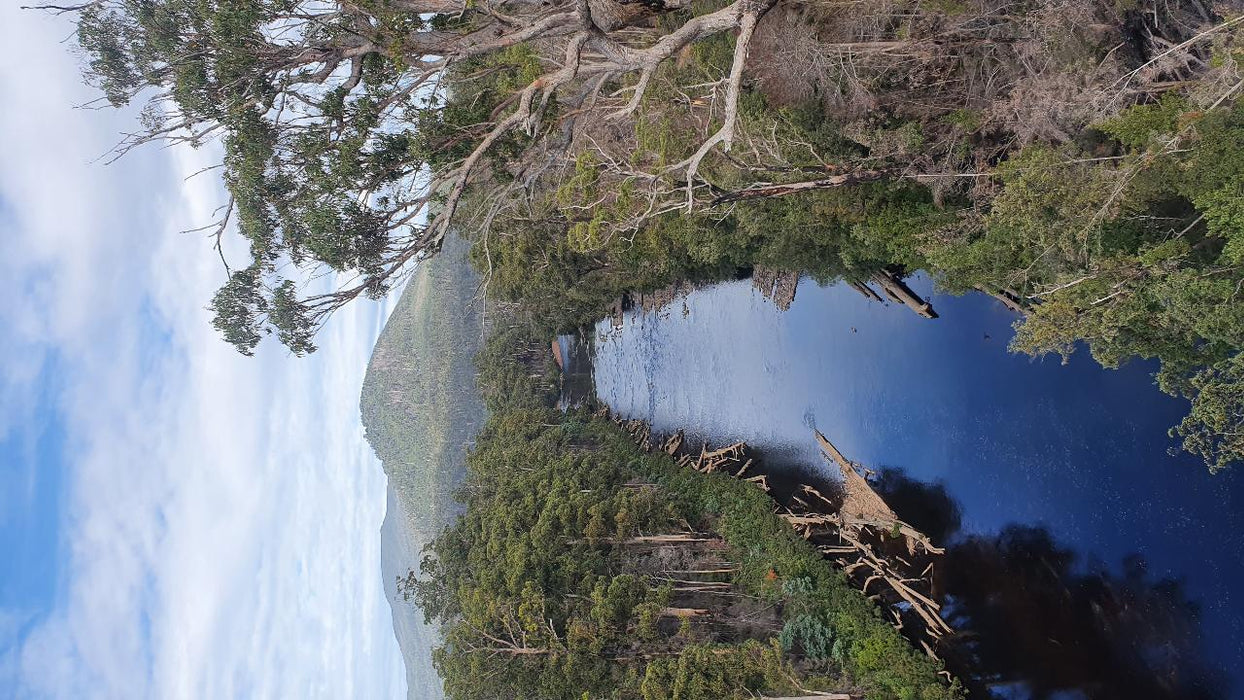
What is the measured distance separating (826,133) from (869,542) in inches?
495

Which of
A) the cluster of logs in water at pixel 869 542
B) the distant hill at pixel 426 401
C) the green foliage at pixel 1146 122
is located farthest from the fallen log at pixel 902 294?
the distant hill at pixel 426 401

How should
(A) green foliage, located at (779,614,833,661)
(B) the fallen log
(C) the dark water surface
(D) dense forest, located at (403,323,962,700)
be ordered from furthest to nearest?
(B) the fallen log
(A) green foliage, located at (779,614,833,661)
(D) dense forest, located at (403,323,962,700)
(C) the dark water surface

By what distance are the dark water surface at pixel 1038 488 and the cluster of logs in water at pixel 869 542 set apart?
0.61 m

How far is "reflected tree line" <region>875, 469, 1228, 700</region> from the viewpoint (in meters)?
15.7

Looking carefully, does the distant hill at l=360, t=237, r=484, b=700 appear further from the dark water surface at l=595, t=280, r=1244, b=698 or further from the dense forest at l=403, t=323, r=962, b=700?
the dark water surface at l=595, t=280, r=1244, b=698

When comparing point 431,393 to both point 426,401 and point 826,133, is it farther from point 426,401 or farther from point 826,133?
point 826,133

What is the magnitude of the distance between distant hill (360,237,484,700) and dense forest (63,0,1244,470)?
34.8 meters

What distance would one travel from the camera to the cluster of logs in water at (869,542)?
2127 cm

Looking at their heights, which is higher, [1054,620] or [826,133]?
[826,133]

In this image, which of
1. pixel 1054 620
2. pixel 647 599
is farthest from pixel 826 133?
pixel 647 599

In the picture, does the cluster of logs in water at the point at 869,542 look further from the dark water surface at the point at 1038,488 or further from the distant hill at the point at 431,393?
the distant hill at the point at 431,393

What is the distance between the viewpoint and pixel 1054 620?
1820 cm

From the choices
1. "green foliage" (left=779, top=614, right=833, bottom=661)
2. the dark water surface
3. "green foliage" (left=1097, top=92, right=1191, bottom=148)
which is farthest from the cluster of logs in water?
"green foliage" (left=1097, top=92, right=1191, bottom=148)

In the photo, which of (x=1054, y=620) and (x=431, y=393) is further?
(x=431, y=393)
